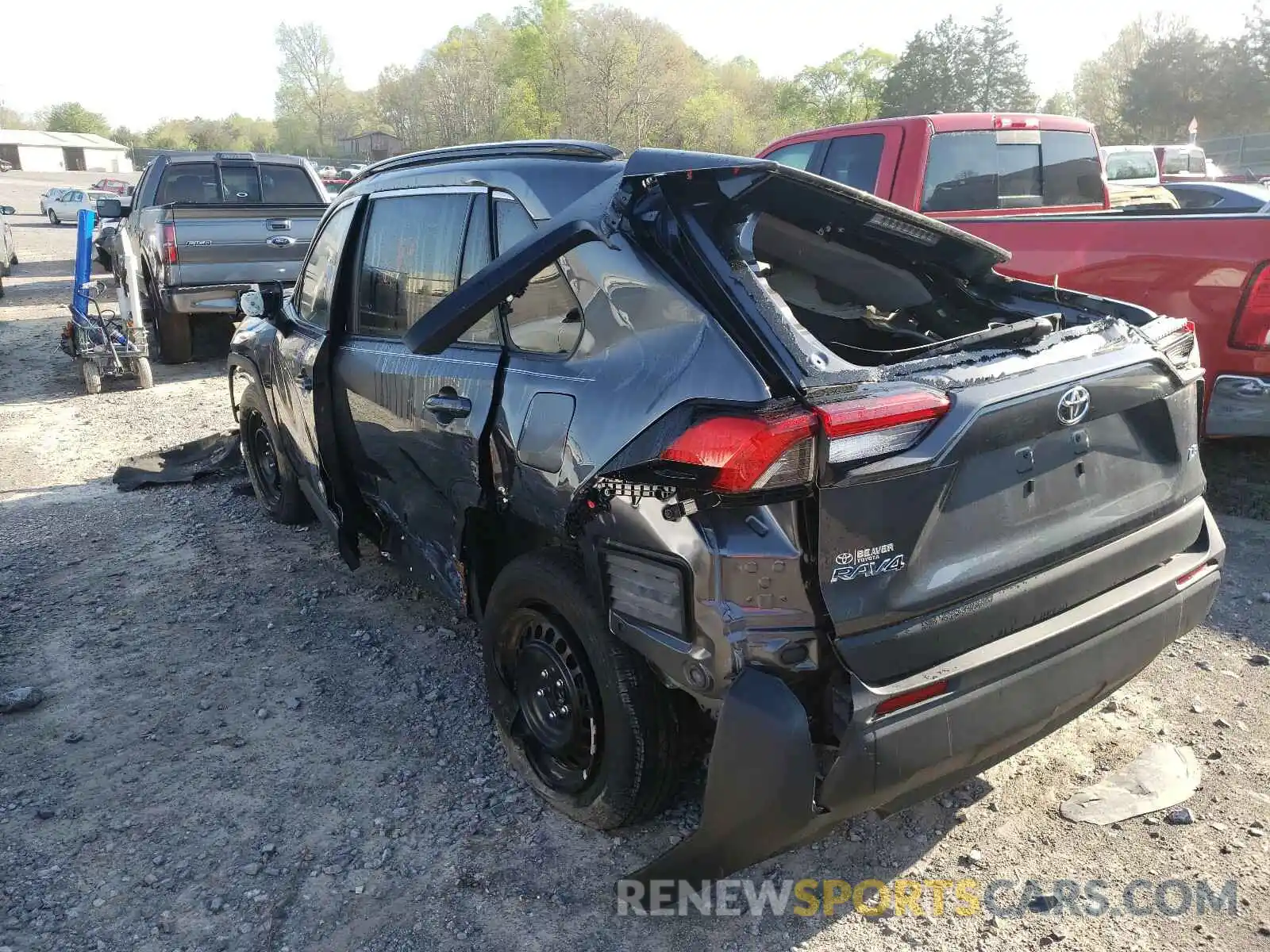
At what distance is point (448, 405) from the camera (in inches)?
124

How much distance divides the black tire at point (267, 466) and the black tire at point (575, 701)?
8.11ft

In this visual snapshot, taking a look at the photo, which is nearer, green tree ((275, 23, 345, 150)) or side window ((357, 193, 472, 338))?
side window ((357, 193, 472, 338))

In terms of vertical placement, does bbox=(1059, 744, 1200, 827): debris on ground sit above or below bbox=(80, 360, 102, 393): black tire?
below

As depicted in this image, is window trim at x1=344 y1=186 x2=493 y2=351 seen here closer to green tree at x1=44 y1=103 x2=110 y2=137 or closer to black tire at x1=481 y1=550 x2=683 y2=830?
black tire at x1=481 y1=550 x2=683 y2=830

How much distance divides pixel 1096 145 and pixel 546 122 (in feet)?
158

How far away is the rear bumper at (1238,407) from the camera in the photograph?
439cm

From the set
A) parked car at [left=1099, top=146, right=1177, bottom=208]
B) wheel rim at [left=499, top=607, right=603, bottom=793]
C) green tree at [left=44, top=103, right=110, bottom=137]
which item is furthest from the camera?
green tree at [left=44, top=103, right=110, bottom=137]

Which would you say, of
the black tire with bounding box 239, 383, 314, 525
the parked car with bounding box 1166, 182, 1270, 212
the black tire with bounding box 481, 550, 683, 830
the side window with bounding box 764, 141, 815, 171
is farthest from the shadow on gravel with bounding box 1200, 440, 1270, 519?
the black tire with bounding box 239, 383, 314, 525

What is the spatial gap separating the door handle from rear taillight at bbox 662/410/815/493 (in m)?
1.17

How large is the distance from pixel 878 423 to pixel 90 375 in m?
9.19

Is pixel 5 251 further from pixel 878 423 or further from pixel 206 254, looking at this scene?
pixel 878 423

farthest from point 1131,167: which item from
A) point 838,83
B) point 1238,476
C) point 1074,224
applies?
point 838,83

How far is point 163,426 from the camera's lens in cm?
812

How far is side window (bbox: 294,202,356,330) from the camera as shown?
13.6 ft
